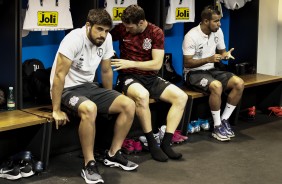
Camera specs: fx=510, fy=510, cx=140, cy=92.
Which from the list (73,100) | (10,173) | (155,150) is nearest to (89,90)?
(73,100)

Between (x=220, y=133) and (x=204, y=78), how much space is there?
50 cm

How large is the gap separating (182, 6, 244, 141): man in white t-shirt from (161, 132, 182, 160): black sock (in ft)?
2.19

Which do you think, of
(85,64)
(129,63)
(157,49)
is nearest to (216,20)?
(157,49)

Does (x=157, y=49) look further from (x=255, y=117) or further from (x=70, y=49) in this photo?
(x=255, y=117)

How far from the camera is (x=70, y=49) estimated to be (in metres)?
3.43

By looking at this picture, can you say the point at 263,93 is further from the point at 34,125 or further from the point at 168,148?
the point at 34,125

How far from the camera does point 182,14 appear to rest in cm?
483

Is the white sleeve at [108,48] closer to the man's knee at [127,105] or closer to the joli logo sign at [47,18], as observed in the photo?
the man's knee at [127,105]

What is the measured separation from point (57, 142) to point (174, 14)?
171 cm

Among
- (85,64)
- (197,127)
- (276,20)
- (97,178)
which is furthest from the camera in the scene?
(276,20)

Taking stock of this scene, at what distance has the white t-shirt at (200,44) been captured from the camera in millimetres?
4422

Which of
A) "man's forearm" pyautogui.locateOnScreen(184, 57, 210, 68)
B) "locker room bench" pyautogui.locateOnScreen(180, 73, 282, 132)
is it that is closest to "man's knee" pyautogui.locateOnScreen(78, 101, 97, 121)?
"man's forearm" pyautogui.locateOnScreen(184, 57, 210, 68)

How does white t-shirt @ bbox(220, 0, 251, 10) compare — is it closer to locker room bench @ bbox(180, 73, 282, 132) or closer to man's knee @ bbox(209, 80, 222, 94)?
locker room bench @ bbox(180, 73, 282, 132)

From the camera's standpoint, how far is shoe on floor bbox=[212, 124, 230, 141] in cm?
434
